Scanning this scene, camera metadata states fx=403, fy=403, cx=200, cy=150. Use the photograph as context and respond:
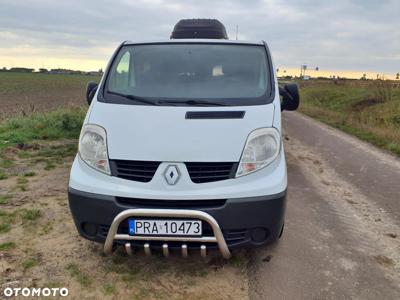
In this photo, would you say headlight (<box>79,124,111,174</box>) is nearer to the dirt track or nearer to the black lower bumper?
the black lower bumper

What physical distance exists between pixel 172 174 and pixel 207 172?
259 millimetres

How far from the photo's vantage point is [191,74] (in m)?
3.96

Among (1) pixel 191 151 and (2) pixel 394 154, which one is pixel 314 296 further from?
(2) pixel 394 154

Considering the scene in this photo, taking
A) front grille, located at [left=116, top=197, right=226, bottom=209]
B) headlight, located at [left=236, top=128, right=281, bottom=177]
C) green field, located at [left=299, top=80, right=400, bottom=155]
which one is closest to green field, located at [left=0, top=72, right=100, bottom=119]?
green field, located at [left=299, top=80, right=400, bottom=155]

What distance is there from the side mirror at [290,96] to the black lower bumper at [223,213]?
151 centimetres

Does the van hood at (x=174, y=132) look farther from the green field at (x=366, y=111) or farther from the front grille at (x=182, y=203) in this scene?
the green field at (x=366, y=111)

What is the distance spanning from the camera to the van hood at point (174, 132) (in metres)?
3.00

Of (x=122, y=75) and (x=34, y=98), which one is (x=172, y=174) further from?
(x=34, y=98)

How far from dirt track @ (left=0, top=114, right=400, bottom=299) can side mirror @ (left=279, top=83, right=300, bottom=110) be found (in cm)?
129


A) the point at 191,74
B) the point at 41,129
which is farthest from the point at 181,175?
the point at 41,129

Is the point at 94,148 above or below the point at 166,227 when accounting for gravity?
above

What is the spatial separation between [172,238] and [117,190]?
0.53 meters

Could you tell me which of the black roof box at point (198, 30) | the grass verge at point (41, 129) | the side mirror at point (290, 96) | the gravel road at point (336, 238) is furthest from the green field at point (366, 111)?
the grass verge at point (41, 129)

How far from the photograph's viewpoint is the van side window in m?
3.93
